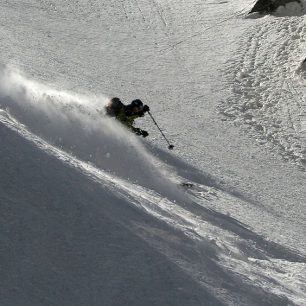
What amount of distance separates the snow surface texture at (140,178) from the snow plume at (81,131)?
46mm

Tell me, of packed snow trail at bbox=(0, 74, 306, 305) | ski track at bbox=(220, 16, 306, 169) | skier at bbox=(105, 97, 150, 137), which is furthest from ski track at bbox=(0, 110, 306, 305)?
ski track at bbox=(220, 16, 306, 169)

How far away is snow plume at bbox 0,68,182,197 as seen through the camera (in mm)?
13156

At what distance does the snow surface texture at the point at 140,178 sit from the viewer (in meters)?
8.27

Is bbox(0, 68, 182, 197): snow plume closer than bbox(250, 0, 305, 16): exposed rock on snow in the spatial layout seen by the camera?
Yes

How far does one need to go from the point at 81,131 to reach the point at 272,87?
1167cm

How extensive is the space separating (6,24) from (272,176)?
48.0 feet

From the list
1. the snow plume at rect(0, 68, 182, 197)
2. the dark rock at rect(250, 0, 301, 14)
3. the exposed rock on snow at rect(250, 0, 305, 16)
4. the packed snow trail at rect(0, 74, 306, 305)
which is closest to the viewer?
the packed snow trail at rect(0, 74, 306, 305)

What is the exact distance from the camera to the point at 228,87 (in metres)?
23.8

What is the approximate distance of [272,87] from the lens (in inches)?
949

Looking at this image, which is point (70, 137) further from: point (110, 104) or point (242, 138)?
point (242, 138)

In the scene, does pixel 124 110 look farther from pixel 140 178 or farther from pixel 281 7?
pixel 281 7

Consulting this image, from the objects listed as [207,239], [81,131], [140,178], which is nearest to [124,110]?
[81,131]

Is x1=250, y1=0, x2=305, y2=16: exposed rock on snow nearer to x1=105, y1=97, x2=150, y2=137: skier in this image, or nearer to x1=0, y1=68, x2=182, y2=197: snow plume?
x1=0, y1=68, x2=182, y2=197: snow plume

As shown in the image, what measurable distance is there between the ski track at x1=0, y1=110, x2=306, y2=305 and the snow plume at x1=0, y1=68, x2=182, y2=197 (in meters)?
1.04
